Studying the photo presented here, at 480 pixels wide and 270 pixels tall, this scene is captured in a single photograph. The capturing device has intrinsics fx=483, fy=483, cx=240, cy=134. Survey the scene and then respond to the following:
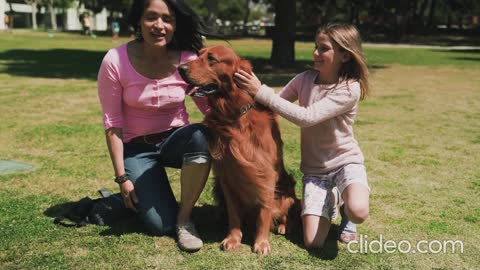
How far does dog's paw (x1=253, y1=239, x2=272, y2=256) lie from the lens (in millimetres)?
3516

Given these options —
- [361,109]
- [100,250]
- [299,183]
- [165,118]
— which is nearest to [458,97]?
[361,109]

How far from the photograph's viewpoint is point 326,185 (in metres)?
3.88

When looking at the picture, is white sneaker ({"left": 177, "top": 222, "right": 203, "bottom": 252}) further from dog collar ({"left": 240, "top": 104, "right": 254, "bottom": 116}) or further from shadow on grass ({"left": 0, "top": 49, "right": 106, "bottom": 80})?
shadow on grass ({"left": 0, "top": 49, "right": 106, "bottom": 80})

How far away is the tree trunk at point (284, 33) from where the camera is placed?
53.1 feet

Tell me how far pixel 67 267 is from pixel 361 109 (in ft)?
24.7

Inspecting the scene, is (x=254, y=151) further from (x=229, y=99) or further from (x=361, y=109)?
(x=361, y=109)

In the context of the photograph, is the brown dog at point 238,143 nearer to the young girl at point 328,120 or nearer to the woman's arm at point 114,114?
the young girl at point 328,120

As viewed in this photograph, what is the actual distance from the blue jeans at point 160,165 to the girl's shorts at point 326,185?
→ 86cm

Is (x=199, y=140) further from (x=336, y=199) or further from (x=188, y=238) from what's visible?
(x=336, y=199)

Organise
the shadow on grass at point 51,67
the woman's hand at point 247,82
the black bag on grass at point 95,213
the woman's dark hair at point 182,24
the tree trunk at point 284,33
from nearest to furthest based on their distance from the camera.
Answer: the woman's hand at point 247,82 < the woman's dark hair at point 182,24 < the black bag on grass at point 95,213 < the shadow on grass at point 51,67 < the tree trunk at point 284,33

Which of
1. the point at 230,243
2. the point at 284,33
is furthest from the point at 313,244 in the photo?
the point at 284,33

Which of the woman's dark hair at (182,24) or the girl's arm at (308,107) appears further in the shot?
the woman's dark hair at (182,24)

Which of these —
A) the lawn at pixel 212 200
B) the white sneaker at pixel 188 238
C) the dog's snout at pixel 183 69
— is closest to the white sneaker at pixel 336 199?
the lawn at pixel 212 200

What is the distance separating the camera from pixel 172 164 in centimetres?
396
